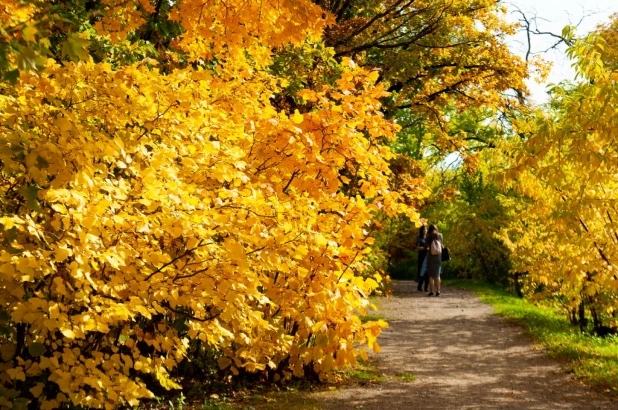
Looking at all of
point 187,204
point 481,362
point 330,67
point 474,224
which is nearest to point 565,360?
point 481,362

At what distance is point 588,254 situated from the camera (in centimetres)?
692

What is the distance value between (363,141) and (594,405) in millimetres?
3256

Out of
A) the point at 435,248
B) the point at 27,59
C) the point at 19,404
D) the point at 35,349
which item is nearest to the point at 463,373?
the point at 35,349

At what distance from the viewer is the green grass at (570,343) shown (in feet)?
22.8

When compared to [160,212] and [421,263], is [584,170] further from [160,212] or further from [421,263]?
[421,263]

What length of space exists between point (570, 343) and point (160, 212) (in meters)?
7.04

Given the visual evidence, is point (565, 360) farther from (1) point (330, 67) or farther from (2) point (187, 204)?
(2) point (187, 204)

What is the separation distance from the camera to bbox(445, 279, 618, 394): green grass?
22.8 ft

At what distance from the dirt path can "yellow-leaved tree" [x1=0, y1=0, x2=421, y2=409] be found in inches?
32.2

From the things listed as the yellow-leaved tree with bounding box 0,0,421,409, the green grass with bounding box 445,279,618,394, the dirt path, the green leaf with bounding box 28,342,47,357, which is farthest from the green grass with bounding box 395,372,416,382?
the green leaf with bounding box 28,342,47,357

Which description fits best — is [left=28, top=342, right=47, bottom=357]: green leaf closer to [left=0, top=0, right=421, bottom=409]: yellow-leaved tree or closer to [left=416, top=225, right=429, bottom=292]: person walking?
[left=0, top=0, right=421, bottom=409]: yellow-leaved tree

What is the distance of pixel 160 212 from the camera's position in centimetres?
386

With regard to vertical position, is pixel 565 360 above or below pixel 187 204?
below

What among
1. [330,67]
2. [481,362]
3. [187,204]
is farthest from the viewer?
[330,67]
